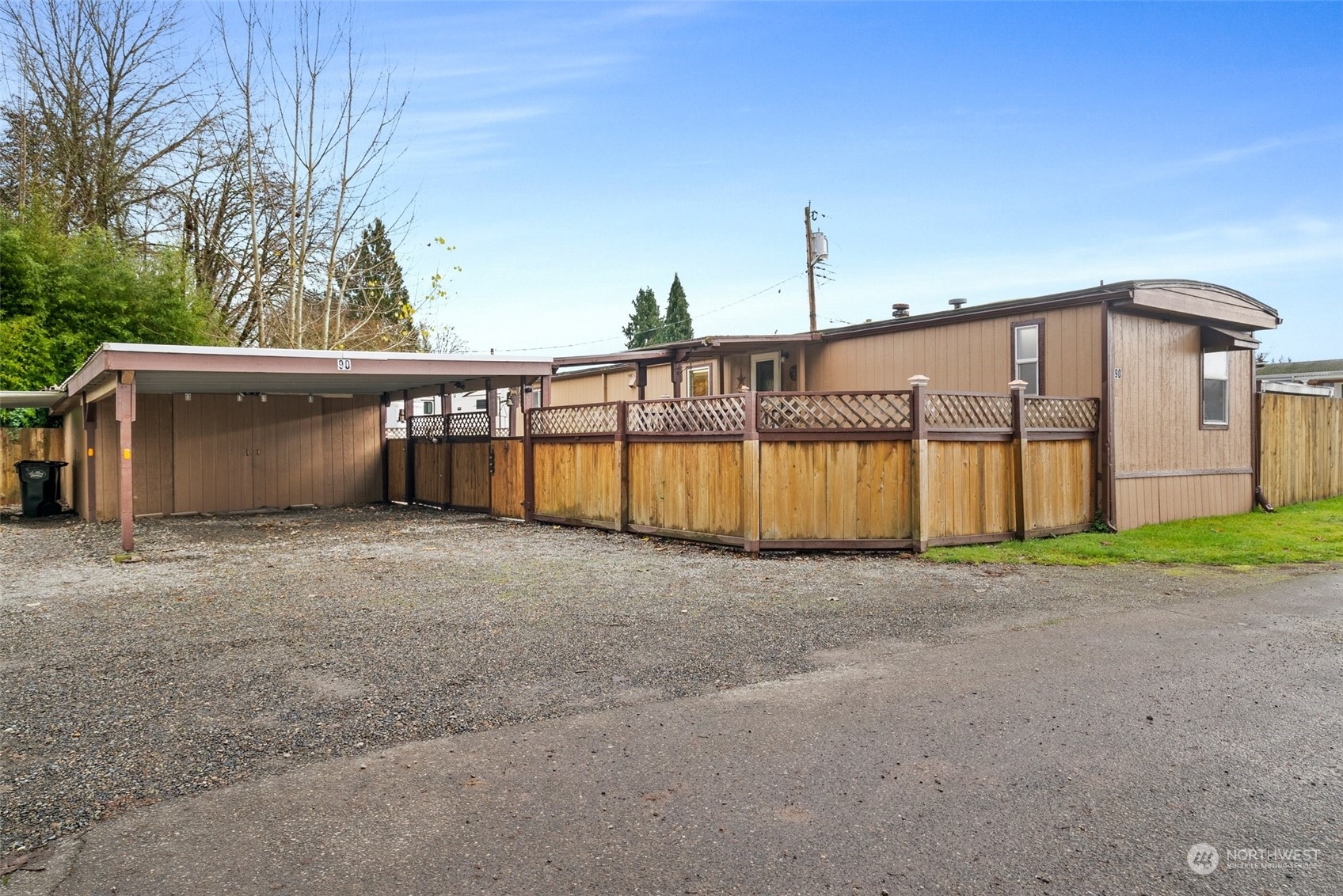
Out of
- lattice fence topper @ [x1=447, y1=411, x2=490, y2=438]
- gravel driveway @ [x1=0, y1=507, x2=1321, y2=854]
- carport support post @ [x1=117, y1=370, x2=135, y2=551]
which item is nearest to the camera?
gravel driveway @ [x1=0, y1=507, x2=1321, y2=854]

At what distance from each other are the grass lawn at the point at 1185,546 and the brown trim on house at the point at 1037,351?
6.73ft

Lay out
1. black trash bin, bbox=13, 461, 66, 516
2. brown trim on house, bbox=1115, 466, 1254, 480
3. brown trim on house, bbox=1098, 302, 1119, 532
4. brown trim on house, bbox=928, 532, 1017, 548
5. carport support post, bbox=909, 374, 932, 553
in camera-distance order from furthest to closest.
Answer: black trash bin, bbox=13, 461, 66, 516 → brown trim on house, bbox=1115, 466, 1254, 480 → brown trim on house, bbox=1098, 302, 1119, 532 → brown trim on house, bbox=928, 532, 1017, 548 → carport support post, bbox=909, 374, 932, 553

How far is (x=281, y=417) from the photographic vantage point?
49.2 feet

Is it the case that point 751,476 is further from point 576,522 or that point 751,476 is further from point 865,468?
point 576,522

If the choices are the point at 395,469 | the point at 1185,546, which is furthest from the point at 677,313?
the point at 1185,546

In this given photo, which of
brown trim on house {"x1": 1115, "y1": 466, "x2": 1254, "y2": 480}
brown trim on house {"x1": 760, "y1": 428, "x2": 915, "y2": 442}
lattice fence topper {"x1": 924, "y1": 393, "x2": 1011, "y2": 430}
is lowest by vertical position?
brown trim on house {"x1": 1115, "y1": 466, "x2": 1254, "y2": 480}

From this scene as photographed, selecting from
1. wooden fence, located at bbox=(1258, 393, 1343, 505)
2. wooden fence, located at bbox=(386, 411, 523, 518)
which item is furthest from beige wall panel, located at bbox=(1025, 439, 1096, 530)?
wooden fence, located at bbox=(386, 411, 523, 518)

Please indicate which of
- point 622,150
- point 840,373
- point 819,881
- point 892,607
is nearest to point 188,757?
point 819,881

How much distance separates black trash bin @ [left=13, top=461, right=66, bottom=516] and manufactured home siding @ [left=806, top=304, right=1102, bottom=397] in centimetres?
1281

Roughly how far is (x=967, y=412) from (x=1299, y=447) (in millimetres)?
8219

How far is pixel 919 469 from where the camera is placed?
8.48 metres

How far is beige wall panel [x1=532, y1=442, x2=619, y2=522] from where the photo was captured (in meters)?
11.0

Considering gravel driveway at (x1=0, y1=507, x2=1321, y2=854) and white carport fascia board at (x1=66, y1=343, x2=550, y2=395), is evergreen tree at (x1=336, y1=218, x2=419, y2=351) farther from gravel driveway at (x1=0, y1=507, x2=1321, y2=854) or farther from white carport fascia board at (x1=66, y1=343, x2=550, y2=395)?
gravel driveway at (x1=0, y1=507, x2=1321, y2=854)

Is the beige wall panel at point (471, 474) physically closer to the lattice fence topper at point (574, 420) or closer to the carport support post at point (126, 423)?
the lattice fence topper at point (574, 420)
